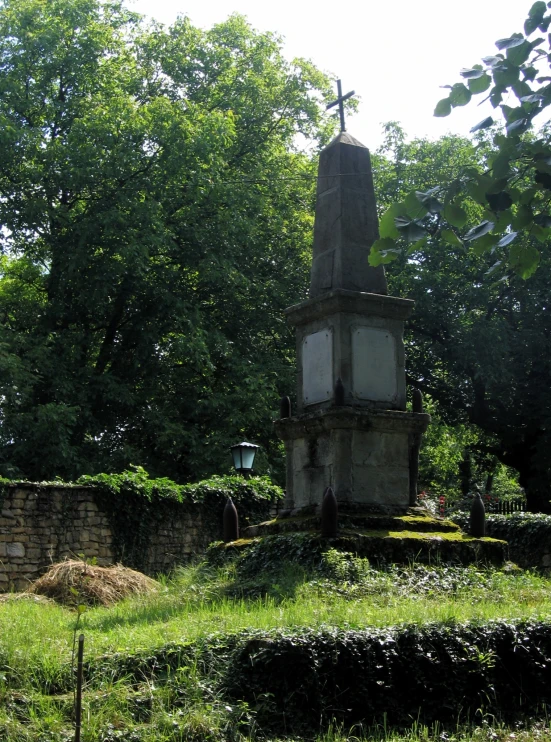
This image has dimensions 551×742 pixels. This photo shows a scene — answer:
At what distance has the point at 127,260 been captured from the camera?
21.3m

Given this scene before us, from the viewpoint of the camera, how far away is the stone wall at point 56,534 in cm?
1511

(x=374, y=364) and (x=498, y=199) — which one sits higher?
(x=374, y=364)

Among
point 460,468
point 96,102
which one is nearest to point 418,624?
point 96,102

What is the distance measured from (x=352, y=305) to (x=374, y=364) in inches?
30.2

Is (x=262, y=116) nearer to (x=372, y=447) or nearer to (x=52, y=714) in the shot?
(x=372, y=447)

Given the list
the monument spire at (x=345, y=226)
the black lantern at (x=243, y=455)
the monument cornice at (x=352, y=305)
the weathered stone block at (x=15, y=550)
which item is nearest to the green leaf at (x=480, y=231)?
the monument cornice at (x=352, y=305)

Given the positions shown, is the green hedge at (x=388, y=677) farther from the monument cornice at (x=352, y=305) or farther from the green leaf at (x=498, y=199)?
the monument cornice at (x=352, y=305)

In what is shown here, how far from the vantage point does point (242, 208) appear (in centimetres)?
2359

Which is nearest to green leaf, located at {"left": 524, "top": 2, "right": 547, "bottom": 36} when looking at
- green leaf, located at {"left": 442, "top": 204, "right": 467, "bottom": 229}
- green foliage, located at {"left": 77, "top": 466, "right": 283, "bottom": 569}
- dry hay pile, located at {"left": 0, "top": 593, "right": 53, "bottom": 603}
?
green leaf, located at {"left": 442, "top": 204, "right": 467, "bottom": 229}

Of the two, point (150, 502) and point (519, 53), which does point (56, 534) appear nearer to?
point (150, 502)

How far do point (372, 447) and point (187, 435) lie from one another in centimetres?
1090

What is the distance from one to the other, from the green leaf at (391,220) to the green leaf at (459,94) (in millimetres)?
600

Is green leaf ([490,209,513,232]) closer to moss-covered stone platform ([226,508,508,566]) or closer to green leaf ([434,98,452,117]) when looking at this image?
green leaf ([434,98,452,117])

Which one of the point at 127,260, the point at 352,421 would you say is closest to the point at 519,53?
the point at 352,421
